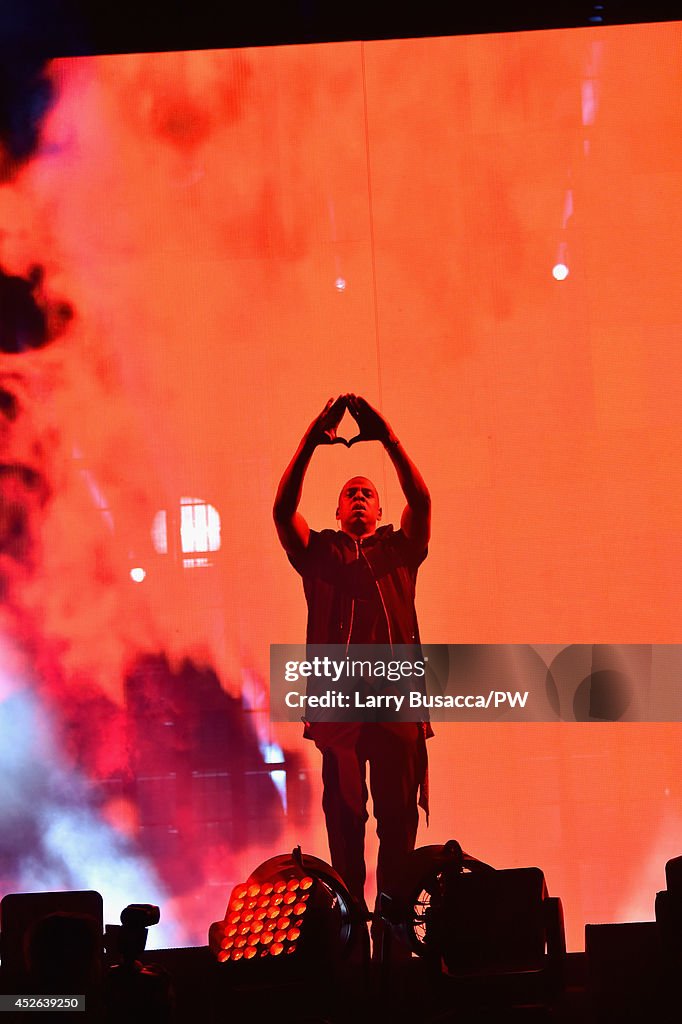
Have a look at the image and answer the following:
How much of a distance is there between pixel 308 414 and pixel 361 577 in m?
0.72

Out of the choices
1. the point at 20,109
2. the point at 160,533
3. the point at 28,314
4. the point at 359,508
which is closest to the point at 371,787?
the point at 359,508

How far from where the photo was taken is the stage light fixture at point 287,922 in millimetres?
2430

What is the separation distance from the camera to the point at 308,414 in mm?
3963

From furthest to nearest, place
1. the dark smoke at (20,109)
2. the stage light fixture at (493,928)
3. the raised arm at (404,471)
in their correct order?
the dark smoke at (20,109)
the raised arm at (404,471)
the stage light fixture at (493,928)

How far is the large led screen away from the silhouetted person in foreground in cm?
6

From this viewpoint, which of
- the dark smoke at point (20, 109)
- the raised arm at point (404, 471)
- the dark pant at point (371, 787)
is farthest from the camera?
the dark smoke at point (20, 109)

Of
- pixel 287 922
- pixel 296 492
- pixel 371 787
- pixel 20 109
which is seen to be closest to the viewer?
A: pixel 287 922

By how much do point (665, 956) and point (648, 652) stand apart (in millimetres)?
1472

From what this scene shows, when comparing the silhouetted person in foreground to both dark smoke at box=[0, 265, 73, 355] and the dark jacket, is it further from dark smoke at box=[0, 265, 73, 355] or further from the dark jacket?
dark smoke at box=[0, 265, 73, 355]

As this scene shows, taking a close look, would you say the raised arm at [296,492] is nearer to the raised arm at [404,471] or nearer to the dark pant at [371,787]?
the raised arm at [404,471]

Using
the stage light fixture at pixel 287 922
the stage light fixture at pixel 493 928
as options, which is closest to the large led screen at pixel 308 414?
the stage light fixture at pixel 287 922

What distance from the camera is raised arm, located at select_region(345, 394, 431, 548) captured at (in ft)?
12.7

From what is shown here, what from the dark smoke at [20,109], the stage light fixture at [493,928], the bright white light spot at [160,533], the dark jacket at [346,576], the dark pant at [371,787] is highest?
the dark smoke at [20,109]

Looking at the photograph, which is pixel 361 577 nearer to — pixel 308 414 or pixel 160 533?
pixel 308 414
